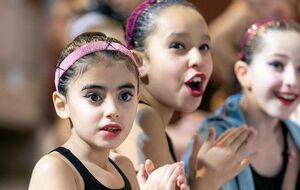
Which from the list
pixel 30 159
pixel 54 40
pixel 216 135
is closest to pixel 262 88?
pixel 216 135

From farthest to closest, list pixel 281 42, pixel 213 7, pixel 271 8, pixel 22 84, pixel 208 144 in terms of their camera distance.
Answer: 1. pixel 22 84
2. pixel 213 7
3. pixel 271 8
4. pixel 281 42
5. pixel 208 144

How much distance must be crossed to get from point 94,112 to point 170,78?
0.68 feet

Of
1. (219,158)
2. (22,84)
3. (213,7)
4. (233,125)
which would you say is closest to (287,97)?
(233,125)

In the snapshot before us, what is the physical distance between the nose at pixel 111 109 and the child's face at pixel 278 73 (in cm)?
41

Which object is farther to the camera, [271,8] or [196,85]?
[271,8]

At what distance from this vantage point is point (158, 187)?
83 cm

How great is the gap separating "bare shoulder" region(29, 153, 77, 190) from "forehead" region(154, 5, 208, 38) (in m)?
0.28

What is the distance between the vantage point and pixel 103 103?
2.73ft

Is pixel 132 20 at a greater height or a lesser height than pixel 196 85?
greater

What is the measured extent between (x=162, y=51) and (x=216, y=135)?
218 millimetres

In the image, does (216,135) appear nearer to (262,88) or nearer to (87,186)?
(262,88)

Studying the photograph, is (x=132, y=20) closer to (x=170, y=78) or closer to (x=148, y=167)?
(x=170, y=78)

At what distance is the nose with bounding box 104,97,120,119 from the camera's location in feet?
2.70

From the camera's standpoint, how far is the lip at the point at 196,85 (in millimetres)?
999
